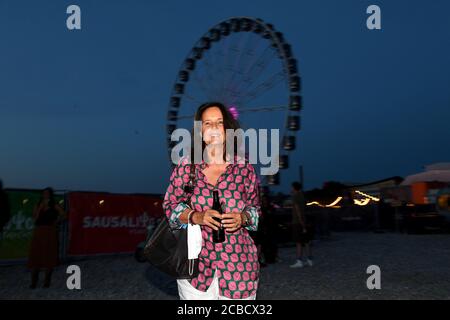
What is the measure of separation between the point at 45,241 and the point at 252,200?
662 centimetres

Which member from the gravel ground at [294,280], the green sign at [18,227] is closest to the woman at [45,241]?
the gravel ground at [294,280]

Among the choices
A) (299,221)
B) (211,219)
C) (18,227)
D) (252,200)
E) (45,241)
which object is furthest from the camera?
(18,227)

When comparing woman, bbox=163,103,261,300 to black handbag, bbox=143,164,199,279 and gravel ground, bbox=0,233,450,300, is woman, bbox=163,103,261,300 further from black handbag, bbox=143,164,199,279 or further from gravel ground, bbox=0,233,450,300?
gravel ground, bbox=0,233,450,300

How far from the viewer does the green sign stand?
11148 mm

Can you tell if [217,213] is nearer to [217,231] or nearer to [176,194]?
[217,231]

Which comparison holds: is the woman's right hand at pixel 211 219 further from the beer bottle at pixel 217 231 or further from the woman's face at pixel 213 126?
the woman's face at pixel 213 126

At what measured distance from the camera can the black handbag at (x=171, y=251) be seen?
223cm

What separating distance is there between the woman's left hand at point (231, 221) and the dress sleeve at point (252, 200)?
0.31 feet

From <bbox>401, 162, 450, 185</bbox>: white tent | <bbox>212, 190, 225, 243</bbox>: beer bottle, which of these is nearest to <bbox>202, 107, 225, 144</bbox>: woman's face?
<bbox>212, 190, 225, 243</bbox>: beer bottle

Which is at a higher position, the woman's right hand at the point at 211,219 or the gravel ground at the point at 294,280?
the woman's right hand at the point at 211,219

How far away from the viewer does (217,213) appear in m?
2.14

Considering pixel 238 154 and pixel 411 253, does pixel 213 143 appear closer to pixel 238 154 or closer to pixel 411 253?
pixel 238 154

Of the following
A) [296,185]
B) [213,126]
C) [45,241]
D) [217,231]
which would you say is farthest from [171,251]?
[296,185]

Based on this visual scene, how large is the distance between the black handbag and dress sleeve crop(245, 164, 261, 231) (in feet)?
0.86
